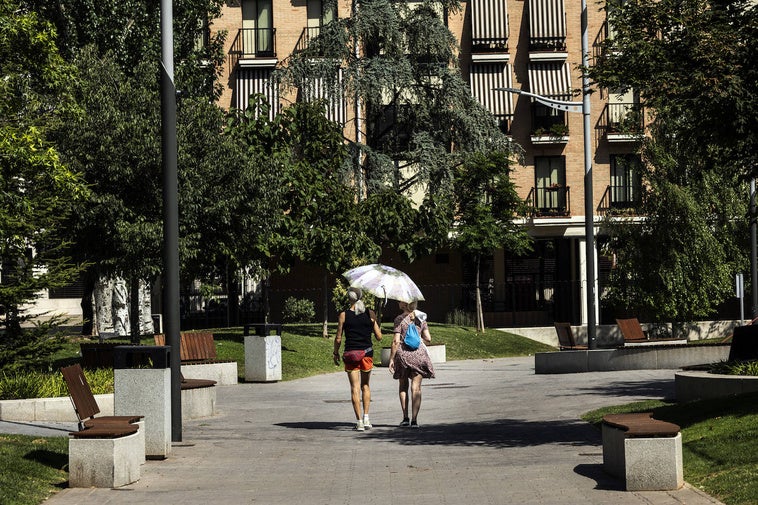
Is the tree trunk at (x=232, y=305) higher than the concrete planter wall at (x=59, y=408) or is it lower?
higher

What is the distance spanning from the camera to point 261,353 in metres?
26.8

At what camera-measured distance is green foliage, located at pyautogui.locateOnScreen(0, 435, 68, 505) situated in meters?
11.0

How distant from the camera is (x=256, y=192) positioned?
30.6m

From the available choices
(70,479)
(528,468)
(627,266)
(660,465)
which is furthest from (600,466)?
(627,266)

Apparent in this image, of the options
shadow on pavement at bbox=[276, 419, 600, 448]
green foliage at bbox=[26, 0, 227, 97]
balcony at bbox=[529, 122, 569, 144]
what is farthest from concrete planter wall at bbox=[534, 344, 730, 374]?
balcony at bbox=[529, 122, 569, 144]

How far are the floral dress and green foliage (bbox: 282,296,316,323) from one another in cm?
3127

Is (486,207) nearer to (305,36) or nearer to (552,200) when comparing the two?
(552,200)

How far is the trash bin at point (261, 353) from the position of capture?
26.6 metres

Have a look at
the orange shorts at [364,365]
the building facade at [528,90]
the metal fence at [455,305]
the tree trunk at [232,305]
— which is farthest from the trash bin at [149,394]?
Answer: the building facade at [528,90]

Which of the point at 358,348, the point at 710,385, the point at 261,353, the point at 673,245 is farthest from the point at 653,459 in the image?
the point at 673,245

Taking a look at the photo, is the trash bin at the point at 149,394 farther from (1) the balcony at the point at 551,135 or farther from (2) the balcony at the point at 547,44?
(2) the balcony at the point at 547,44

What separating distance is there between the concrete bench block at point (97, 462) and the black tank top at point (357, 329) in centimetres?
536

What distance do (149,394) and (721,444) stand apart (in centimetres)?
605

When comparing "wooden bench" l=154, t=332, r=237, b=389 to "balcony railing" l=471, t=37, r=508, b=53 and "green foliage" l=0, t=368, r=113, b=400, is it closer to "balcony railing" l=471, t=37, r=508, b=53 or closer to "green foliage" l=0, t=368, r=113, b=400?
"green foliage" l=0, t=368, r=113, b=400
